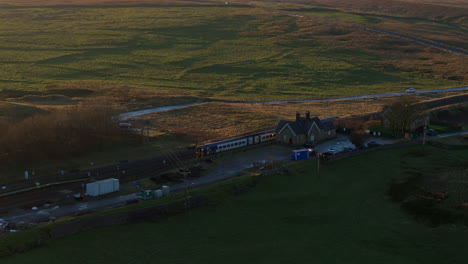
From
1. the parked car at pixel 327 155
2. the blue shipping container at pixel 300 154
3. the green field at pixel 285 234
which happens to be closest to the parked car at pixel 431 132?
the parked car at pixel 327 155

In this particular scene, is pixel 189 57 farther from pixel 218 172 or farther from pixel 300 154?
pixel 218 172

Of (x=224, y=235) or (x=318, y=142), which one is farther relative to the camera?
(x=318, y=142)

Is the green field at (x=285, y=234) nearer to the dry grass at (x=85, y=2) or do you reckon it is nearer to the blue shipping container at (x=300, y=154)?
the blue shipping container at (x=300, y=154)

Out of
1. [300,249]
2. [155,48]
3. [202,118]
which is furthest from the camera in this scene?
[155,48]

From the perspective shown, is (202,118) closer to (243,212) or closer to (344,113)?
(344,113)

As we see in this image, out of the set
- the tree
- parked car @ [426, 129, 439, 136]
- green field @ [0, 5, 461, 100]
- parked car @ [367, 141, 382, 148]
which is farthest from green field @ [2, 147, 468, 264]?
green field @ [0, 5, 461, 100]

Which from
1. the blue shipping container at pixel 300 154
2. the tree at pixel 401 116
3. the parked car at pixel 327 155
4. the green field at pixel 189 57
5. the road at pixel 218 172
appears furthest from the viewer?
the green field at pixel 189 57

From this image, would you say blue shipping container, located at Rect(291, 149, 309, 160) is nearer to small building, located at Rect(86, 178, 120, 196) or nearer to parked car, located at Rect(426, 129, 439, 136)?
small building, located at Rect(86, 178, 120, 196)

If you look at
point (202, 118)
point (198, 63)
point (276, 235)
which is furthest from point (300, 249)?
point (198, 63)
